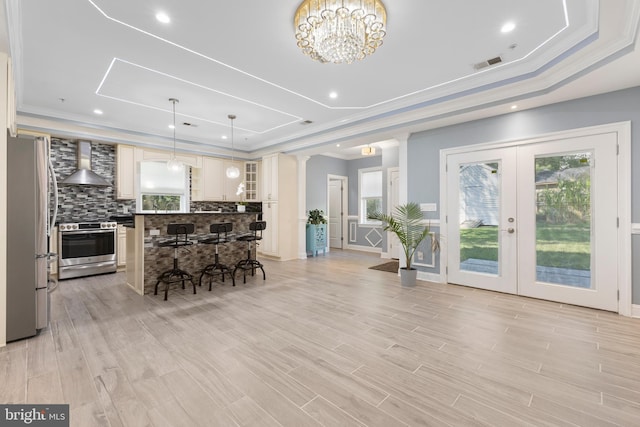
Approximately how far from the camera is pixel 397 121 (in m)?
4.69

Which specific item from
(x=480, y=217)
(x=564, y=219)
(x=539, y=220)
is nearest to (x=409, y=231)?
(x=480, y=217)

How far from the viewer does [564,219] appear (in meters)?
3.65

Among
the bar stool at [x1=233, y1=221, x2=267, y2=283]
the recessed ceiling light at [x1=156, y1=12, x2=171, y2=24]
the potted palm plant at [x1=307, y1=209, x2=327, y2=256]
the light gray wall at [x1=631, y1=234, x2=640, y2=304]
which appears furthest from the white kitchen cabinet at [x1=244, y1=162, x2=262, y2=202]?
the light gray wall at [x1=631, y1=234, x2=640, y2=304]

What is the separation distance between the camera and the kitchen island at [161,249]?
413 cm

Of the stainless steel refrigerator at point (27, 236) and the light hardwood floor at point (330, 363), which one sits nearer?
the light hardwood floor at point (330, 363)

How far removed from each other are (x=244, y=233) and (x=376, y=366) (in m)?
3.74

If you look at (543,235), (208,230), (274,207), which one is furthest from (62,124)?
(543,235)

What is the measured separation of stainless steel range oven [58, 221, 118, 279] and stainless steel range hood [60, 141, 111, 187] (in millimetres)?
793

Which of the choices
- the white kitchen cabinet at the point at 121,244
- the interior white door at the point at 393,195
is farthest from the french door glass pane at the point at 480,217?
the white kitchen cabinet at the point at 121,244

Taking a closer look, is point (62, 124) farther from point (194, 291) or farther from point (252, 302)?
point (252, 302)

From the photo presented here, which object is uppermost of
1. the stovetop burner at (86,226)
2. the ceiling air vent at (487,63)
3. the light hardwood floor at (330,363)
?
the ceiling air vent at (487,63)

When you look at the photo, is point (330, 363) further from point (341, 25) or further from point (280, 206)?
point (280, 206)

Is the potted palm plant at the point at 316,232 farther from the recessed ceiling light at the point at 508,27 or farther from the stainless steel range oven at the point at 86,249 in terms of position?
the recessed ceiling light at the point at 508,27

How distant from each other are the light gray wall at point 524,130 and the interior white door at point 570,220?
0.18 metres
